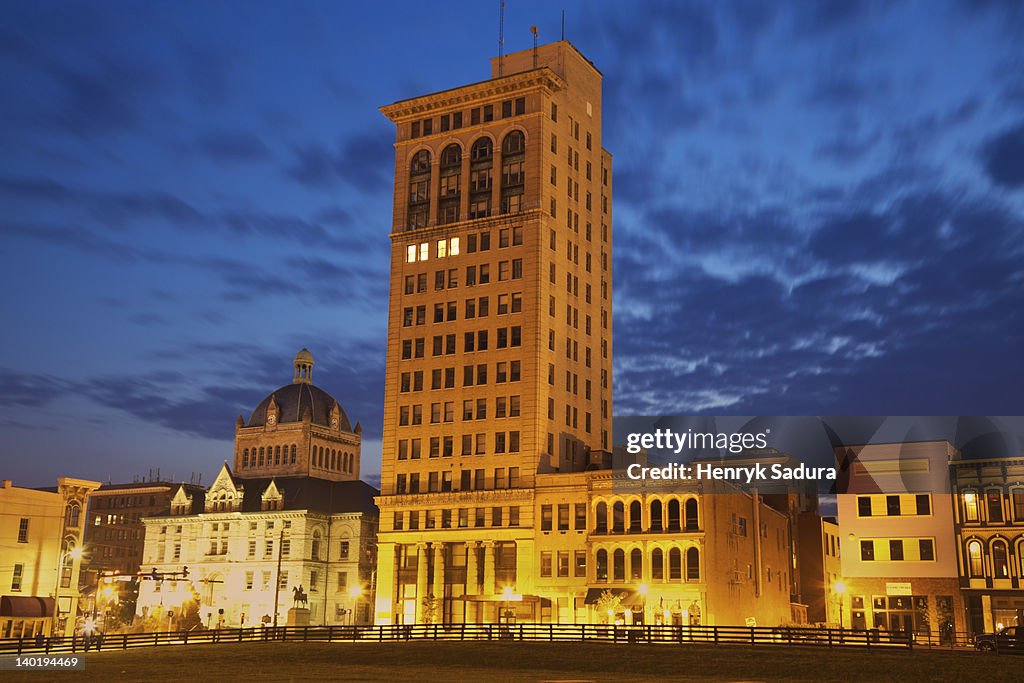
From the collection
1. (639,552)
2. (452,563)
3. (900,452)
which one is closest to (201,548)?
(452,563)

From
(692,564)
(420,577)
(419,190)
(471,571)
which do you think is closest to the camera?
(692,564)

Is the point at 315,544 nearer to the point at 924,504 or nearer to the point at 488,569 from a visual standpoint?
the point at 488,569

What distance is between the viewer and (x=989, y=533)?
87.8 meters

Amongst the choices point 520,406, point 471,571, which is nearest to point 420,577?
point 471,571

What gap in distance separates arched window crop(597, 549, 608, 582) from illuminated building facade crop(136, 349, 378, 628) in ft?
169

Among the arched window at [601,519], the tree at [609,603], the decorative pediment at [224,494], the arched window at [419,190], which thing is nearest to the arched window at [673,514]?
the arched window at [601,519]

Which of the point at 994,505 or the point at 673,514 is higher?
the point at 673,514

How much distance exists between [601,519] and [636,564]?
572 centimetres

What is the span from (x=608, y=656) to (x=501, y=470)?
47.6m

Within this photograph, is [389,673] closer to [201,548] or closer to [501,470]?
[501,470]

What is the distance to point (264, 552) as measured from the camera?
152m

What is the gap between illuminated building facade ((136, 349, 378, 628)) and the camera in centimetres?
14888

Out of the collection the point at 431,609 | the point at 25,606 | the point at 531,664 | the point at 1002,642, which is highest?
the point at 431,609

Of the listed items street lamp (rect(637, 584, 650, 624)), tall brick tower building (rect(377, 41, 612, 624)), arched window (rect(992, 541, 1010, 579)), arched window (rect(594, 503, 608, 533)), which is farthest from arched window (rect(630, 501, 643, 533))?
arched window (rect(992, 541, 1010, 579))
